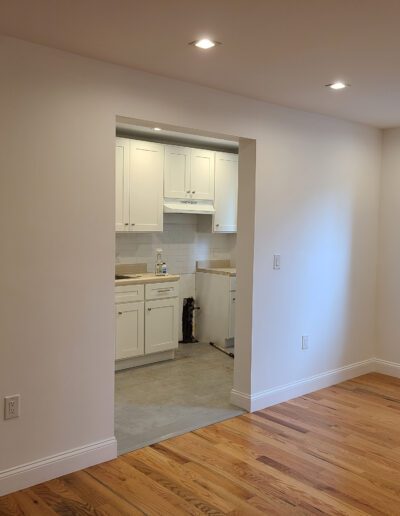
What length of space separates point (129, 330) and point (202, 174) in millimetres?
1948

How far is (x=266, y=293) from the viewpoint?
Result: 408 centimetres

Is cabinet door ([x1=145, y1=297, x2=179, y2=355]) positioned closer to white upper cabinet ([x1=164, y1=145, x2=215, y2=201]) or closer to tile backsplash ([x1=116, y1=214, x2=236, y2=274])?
tile backsplash ([x1=116, y1=214, x2=236, y2=274])

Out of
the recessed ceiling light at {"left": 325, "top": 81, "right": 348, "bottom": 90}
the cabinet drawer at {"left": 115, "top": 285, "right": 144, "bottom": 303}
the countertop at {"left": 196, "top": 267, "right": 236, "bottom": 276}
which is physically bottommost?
the cabinet drawer at {"left": 115, "top": 285, "right": 144, "bottom": 303}

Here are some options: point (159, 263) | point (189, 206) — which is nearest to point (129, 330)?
point (159, 263)

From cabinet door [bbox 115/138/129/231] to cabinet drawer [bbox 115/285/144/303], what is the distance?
1.92 ft

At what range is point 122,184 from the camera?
5047 mm

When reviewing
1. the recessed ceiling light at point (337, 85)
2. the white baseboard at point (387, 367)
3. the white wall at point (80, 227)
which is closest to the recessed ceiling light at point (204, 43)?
the white wall at point (80, 227)

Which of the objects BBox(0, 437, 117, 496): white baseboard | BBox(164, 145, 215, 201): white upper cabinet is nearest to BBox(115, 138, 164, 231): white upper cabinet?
BBox(164, 145, 215, 201): white upper cabinet

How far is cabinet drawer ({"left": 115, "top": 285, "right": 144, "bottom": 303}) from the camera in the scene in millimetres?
4879

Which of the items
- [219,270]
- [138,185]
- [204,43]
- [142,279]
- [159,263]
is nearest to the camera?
[204,43]

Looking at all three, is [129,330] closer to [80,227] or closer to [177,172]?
[177,172]

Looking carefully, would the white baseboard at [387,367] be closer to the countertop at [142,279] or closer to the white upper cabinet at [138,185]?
the countertop at [142,279]

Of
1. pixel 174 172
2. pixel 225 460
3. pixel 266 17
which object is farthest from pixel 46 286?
pixel 174 172

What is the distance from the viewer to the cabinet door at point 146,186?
16.9 feet
